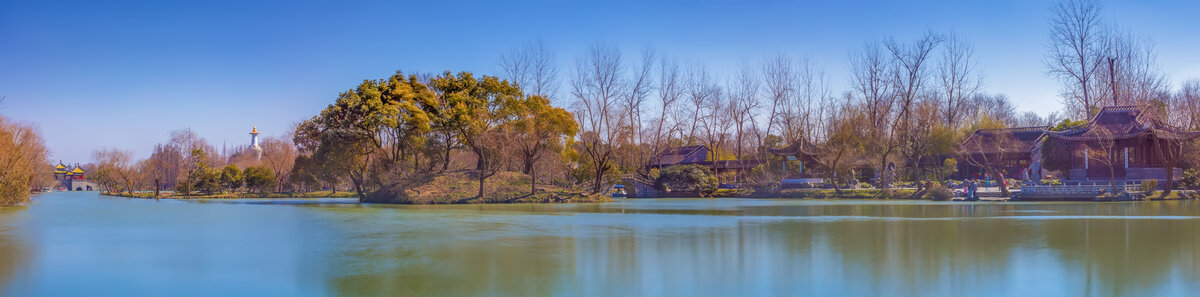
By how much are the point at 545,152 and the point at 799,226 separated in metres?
18.9

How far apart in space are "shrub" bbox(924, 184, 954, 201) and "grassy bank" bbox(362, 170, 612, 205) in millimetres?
12668

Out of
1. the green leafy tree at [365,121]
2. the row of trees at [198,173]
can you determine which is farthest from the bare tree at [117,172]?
the green leafy tree at [365,121]

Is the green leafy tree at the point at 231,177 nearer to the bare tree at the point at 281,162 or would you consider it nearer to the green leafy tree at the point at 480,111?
the bare tree at the point at 281,162

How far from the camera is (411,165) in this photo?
111ft

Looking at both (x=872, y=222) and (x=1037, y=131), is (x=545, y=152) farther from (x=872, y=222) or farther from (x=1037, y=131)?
(x=1037, y=131)

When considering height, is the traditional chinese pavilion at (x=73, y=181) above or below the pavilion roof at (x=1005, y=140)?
below

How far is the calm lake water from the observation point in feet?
20.8

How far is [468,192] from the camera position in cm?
2750

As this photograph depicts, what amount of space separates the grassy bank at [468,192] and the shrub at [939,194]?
41.6 ft

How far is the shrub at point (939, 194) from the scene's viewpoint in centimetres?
2855

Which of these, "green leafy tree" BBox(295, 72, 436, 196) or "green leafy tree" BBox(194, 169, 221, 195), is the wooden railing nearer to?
"green leafy tree" BBox(295, 72, 436, 196)

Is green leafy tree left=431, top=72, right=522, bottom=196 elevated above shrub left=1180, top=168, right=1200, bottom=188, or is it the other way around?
green leafy tree left=431, top=72, right=522, bottom=196

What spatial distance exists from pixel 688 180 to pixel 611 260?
2802cm

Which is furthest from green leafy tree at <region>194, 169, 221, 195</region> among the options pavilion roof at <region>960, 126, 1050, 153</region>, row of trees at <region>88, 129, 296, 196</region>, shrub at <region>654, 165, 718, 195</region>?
pavilion roof at <region>960, 126, 1050, 153</region>
